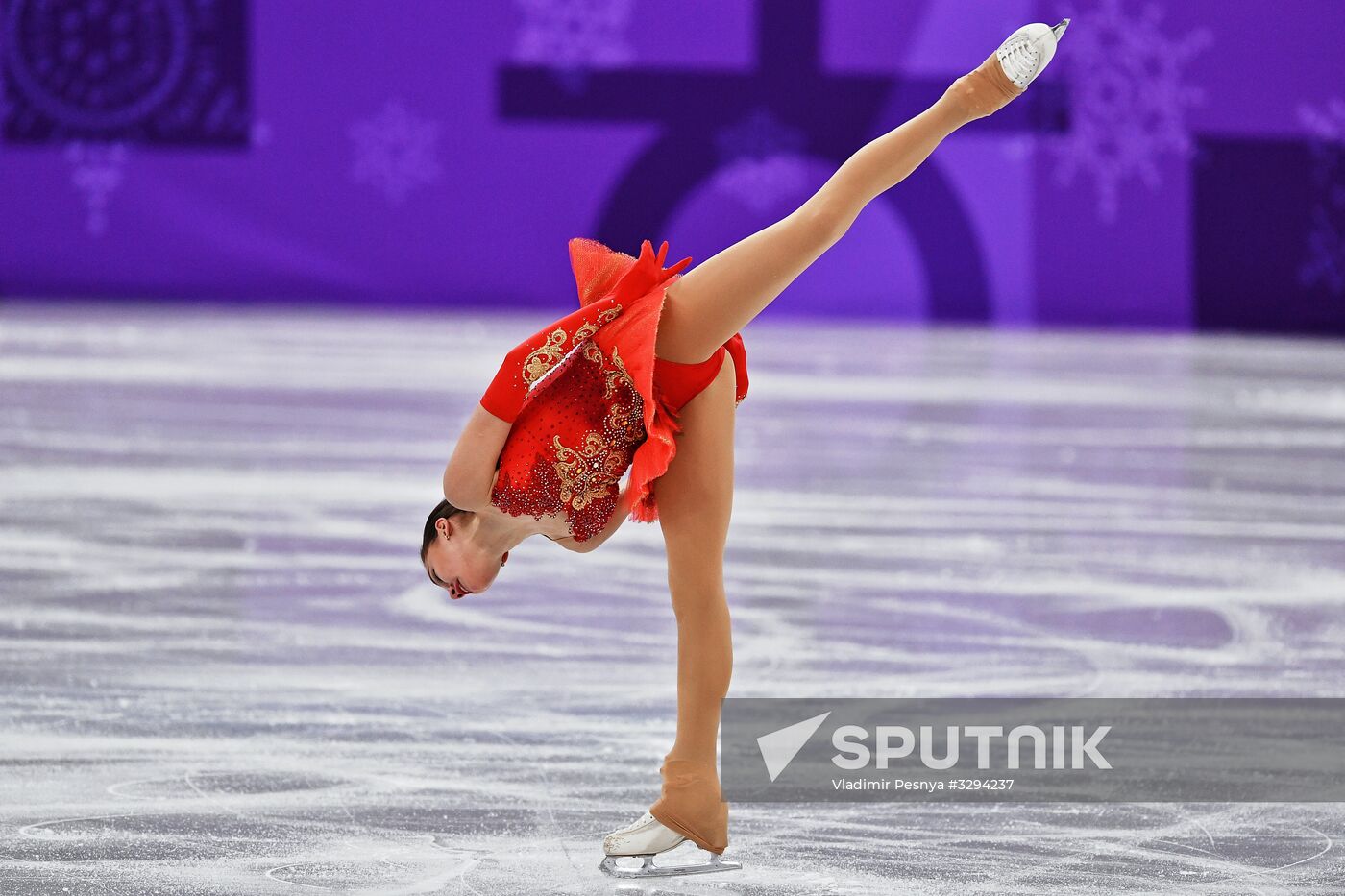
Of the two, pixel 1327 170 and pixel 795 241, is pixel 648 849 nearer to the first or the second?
pixel 795 241

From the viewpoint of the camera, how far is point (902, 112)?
48.6ft

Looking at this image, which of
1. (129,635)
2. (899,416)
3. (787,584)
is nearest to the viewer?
(129,635)

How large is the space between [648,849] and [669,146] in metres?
12.4

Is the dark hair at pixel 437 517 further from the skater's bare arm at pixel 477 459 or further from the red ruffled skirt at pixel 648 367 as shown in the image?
the red ruffled skirt at pixel 648 367

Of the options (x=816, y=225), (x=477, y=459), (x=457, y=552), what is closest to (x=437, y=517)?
(x=457, y=552)

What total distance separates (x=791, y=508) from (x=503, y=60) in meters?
9.36

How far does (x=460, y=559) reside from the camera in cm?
279

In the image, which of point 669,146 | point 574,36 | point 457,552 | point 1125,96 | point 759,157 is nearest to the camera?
point 457,552

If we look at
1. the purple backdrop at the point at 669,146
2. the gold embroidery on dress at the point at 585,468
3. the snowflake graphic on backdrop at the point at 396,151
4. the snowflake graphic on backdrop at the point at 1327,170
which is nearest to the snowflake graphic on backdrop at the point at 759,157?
the purple backdrop at the point at 669,146

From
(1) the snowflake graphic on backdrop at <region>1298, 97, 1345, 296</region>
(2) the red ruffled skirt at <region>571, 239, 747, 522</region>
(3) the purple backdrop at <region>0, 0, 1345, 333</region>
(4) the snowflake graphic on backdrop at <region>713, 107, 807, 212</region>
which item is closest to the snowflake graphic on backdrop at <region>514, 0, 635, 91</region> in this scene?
(3) the purple backdrop at <region>0, 0, 1345, 333</region>

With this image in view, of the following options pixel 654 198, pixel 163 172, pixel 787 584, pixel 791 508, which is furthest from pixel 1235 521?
pixel 163 172

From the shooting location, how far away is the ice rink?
276 centimetres

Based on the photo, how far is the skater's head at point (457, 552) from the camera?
9.12 feet

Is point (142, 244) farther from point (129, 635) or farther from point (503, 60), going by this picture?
point (129, 635)
